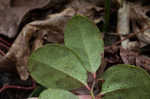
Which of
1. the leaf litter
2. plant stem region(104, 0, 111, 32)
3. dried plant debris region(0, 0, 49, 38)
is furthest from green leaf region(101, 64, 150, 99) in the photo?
dried plant debris region(0, 0, 49, 38)

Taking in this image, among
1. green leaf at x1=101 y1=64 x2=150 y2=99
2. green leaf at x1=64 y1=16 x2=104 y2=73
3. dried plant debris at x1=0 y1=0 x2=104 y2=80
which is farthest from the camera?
dried plant debris at x1=0 y1=0 x2=104 y2=80

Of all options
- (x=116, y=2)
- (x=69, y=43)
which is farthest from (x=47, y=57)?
(x=116, y=2)

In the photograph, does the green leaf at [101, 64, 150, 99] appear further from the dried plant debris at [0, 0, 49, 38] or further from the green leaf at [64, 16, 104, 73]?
the dried plant debris at [0, 0, 49, 38]

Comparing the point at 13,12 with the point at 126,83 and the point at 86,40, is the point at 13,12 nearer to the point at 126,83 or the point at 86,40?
the point at 86,40

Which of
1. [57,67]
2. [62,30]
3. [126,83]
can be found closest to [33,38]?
[62,30]

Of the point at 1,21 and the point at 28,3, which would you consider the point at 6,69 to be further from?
the point at 28,3

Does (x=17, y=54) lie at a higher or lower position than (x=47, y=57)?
lower
